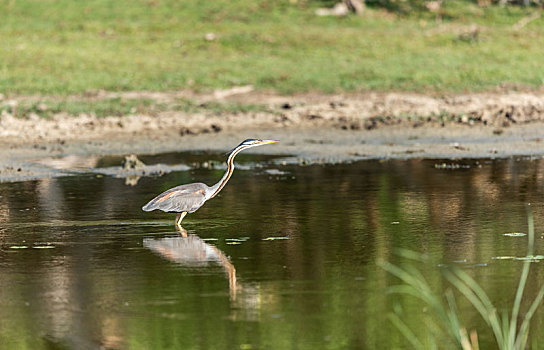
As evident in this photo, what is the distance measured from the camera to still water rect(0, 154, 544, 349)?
8.12m

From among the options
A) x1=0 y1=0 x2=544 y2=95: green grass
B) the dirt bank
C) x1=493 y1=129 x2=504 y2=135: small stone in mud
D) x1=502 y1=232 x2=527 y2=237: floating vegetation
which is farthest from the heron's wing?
x1=0 y1=0 x2=544 y2=95: green grass

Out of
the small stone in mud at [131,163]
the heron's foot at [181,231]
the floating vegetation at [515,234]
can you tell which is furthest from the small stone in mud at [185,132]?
the floating vegetation at [515,234]

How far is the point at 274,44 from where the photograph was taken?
104ft

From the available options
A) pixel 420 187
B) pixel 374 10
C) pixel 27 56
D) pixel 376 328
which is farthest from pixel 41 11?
pixel 376 328

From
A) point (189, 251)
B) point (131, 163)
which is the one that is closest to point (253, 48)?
point (131, 163)

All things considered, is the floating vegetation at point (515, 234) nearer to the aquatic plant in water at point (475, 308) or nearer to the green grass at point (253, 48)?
the aquatic plant in water at point (475, 308)

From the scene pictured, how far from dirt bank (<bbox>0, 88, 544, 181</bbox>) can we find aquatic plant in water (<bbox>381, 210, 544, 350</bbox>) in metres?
11.3

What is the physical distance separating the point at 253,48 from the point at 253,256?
20909mm

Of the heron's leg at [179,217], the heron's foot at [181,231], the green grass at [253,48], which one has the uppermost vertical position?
the green grass at [253,48]

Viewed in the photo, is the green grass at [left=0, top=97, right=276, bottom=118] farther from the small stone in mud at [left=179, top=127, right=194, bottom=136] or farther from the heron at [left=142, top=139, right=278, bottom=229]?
the heron at [left=142, top=139, right=278, bottom=229]

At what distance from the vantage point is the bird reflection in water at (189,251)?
10492 millimetres

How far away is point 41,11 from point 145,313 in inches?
1178

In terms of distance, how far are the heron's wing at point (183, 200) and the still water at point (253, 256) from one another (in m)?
0.29

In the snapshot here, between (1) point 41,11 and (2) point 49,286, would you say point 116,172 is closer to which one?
(2) point 49,286
